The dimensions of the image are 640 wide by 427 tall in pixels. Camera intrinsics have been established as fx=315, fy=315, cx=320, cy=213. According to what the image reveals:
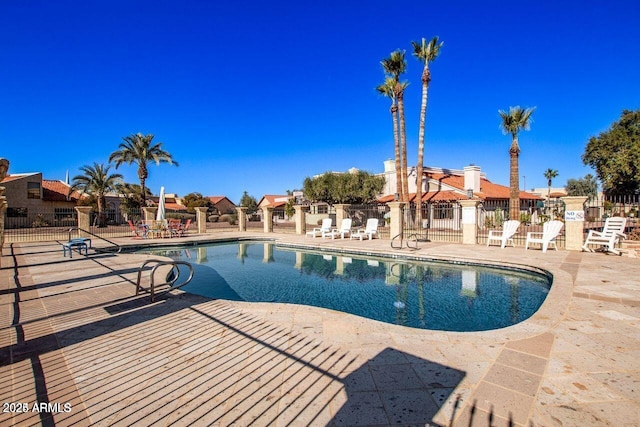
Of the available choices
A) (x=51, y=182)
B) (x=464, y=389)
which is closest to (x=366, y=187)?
(x=464, y=389)

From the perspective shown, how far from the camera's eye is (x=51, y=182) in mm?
37375

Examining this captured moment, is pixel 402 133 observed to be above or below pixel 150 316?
above

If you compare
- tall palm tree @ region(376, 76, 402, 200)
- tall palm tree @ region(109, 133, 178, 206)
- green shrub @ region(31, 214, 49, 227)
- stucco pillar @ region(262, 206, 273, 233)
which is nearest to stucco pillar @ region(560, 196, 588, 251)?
tall palm tree @ region(376, 76, 402, 200)

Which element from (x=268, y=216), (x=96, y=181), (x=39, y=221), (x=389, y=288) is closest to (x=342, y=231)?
(x=268, y=216)

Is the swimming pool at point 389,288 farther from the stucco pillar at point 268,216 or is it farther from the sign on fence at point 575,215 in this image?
the stucco pillar at point 268,216

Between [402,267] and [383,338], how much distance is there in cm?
655

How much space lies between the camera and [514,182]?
2155 cm

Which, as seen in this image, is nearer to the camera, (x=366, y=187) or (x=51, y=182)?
(x=366, y=187)

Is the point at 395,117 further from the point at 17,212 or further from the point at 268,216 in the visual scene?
the point at 17,212

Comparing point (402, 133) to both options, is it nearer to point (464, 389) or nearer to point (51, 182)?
point (464, 389)

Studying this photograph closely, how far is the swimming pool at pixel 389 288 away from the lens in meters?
5.68

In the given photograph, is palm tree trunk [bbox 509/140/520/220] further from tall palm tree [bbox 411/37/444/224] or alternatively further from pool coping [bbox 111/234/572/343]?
pool coping [bbox 111/234/572/343]

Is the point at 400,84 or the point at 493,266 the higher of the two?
the point at 400,84

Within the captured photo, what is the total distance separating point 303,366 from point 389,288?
4845 millimetres
